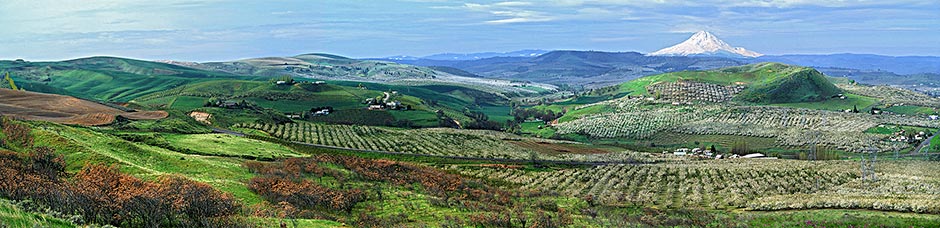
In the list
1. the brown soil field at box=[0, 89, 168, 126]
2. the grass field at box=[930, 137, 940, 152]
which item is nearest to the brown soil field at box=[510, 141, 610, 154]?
the brown soil field at box=[0, 89, 168, 126]

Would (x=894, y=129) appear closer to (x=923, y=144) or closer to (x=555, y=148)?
(x=923, y=144)

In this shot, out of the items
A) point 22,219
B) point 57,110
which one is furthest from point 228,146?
point 22,219

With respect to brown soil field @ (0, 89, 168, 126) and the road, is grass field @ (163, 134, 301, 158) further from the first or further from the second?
the road

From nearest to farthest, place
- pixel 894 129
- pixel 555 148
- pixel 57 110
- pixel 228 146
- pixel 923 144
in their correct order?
pixel 228 146
pixel 57 110
pixel 555 148
pixel 923 144
pixel 894 129

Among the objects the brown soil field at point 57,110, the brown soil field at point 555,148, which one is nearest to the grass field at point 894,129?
the brown soil field at point 555,148

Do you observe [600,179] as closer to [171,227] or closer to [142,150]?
[142,150]

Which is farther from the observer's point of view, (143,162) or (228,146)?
A: (228,146)

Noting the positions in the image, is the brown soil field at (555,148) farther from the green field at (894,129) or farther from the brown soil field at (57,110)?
the green field at (894,129)

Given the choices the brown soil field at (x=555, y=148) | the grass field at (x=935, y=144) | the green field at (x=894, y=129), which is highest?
the brown soil field at (x=555, y=148)
